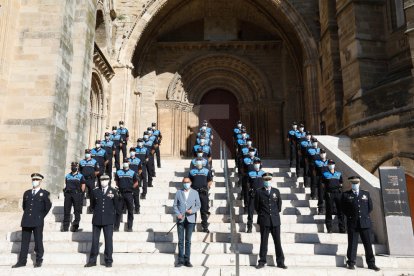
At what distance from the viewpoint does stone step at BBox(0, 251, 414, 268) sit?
5203 millimetres

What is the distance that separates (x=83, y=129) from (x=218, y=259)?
6505 mm

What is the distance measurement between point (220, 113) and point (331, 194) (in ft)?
38.5

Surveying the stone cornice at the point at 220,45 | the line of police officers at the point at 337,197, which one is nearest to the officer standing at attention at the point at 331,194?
the line of police officers at the point at 337,197

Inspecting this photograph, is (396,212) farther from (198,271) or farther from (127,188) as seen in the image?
(127,188)

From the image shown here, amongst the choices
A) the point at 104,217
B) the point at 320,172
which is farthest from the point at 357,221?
the point at 104,217

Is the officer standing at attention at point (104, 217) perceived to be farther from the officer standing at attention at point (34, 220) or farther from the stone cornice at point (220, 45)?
the stone cornice at point (220, 45)

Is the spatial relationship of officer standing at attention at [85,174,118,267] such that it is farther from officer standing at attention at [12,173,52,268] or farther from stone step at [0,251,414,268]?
officer standing at attention at [12,173,52,268]

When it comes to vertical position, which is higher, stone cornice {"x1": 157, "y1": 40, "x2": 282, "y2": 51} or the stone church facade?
stone cornice {"x1": 157, "y1": 40, "x2": 282, "y2": 51}

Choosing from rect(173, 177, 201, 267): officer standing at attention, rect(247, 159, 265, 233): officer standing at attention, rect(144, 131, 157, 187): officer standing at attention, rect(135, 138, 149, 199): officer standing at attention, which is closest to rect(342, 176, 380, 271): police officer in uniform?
rect(247, 159, 265, 233): officer standing at attention

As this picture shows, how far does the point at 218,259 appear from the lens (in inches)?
206

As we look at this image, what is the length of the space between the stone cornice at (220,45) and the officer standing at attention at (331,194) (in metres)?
11.3

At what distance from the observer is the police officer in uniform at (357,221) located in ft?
16.5

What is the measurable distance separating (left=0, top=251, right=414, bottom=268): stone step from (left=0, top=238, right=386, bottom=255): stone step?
23cm

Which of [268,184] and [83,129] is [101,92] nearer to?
[83,129]
